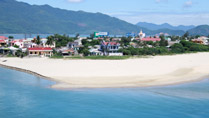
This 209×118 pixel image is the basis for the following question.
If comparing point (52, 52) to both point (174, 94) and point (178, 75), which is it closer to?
point (178, 75)

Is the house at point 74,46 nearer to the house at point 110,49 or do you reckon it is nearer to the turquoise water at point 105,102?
the house at point 110,49

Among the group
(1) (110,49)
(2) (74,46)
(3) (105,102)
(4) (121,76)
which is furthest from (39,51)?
(3) (105,102)

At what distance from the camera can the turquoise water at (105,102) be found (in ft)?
59.8

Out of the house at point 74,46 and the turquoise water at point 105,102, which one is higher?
the house at point 74,46

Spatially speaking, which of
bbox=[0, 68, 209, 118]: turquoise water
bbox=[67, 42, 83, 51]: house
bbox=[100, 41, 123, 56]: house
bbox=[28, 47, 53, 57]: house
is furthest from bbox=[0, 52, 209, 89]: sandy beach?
bbox=[67, 42, 83, 51]: house

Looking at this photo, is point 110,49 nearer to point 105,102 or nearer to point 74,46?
point 74,46

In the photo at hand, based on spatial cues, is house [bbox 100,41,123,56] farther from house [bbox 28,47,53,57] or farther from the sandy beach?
the sandy beach

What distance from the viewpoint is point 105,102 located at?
20.6 m

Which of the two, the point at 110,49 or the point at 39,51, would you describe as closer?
the point at 39,51

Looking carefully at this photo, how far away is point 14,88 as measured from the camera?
25.1 metres

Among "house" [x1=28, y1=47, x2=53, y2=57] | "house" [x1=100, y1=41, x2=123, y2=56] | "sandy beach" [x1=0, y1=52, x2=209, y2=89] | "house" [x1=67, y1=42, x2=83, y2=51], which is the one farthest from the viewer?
"house" [x1=67, y1=42, x2=83, y2=51]

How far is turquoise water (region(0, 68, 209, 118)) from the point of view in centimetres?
1822

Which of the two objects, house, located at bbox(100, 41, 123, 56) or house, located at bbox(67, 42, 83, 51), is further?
house, located at bbox(67, 42, 83, 51)

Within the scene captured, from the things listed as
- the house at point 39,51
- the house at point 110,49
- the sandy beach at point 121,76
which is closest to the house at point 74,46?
the house at point 110,49
